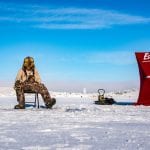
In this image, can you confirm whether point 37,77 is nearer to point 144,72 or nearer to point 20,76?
point 20,76

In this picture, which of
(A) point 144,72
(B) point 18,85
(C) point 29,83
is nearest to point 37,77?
(C) point 29,83

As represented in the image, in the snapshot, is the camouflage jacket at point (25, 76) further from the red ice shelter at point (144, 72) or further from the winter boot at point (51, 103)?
the red ice shelter at point (144, 72)

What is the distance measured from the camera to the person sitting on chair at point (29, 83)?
42.0 ft

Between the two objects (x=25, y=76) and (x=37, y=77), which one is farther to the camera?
(x=25, y=76)

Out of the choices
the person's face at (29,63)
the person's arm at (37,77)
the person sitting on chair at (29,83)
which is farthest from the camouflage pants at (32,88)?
the person's face at (29,63)

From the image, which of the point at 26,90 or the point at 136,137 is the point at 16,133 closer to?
the point at 136,137

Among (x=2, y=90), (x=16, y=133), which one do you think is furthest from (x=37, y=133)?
(x=2, y=90)

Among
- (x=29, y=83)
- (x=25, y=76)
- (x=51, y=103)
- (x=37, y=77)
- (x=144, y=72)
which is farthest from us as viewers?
(x=144, y=72)

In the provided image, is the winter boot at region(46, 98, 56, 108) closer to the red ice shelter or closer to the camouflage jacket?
the camouflage jacket

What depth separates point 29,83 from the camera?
42.3 ft

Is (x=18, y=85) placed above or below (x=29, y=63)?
below

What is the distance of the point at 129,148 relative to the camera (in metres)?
4.96

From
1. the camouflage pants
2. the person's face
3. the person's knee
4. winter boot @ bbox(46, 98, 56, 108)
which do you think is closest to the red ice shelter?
winter boot @ bbox(46, 98, 56, 108)

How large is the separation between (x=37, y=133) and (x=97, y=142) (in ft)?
3.94
